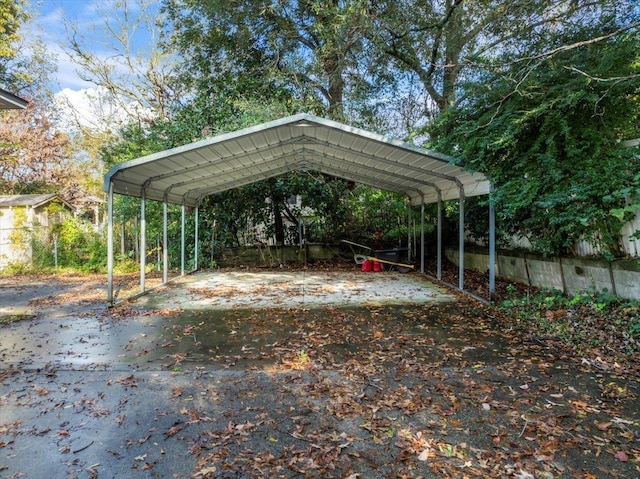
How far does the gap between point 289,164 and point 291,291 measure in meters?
3.30

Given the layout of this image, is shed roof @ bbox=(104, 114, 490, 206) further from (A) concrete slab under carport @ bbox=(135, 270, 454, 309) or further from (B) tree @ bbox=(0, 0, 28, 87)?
(B) tree @ bbox=(0, 0, 28, 87)

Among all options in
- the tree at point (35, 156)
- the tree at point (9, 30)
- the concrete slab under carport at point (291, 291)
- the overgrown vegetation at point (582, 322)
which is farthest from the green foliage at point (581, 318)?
the tree at point (9, 30)

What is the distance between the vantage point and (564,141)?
5.12 m

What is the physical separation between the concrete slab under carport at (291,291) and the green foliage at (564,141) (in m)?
2.27

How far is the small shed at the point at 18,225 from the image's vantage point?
11383 mm

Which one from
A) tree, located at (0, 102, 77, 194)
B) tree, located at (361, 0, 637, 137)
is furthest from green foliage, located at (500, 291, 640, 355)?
tree, located at (0, 102, 77, 194)

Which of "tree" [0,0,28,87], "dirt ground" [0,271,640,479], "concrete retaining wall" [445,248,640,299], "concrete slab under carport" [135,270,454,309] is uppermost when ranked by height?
"tree" [0,0,28,87]

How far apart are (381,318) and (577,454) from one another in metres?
→ 3.24

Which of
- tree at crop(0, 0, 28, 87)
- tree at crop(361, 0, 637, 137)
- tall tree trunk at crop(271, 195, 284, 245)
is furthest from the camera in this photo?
tree at crop(0, 0, 28, 87)

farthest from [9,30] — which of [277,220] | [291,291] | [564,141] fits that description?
[564,141]

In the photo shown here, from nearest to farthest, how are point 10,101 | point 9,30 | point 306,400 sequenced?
point 306,400
point 10,101
point 9,30

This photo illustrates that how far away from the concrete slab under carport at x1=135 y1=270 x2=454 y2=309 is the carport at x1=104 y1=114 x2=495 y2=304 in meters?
0.72

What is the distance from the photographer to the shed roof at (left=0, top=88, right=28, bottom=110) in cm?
530

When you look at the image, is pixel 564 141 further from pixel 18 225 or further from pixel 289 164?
pixel 18 225
